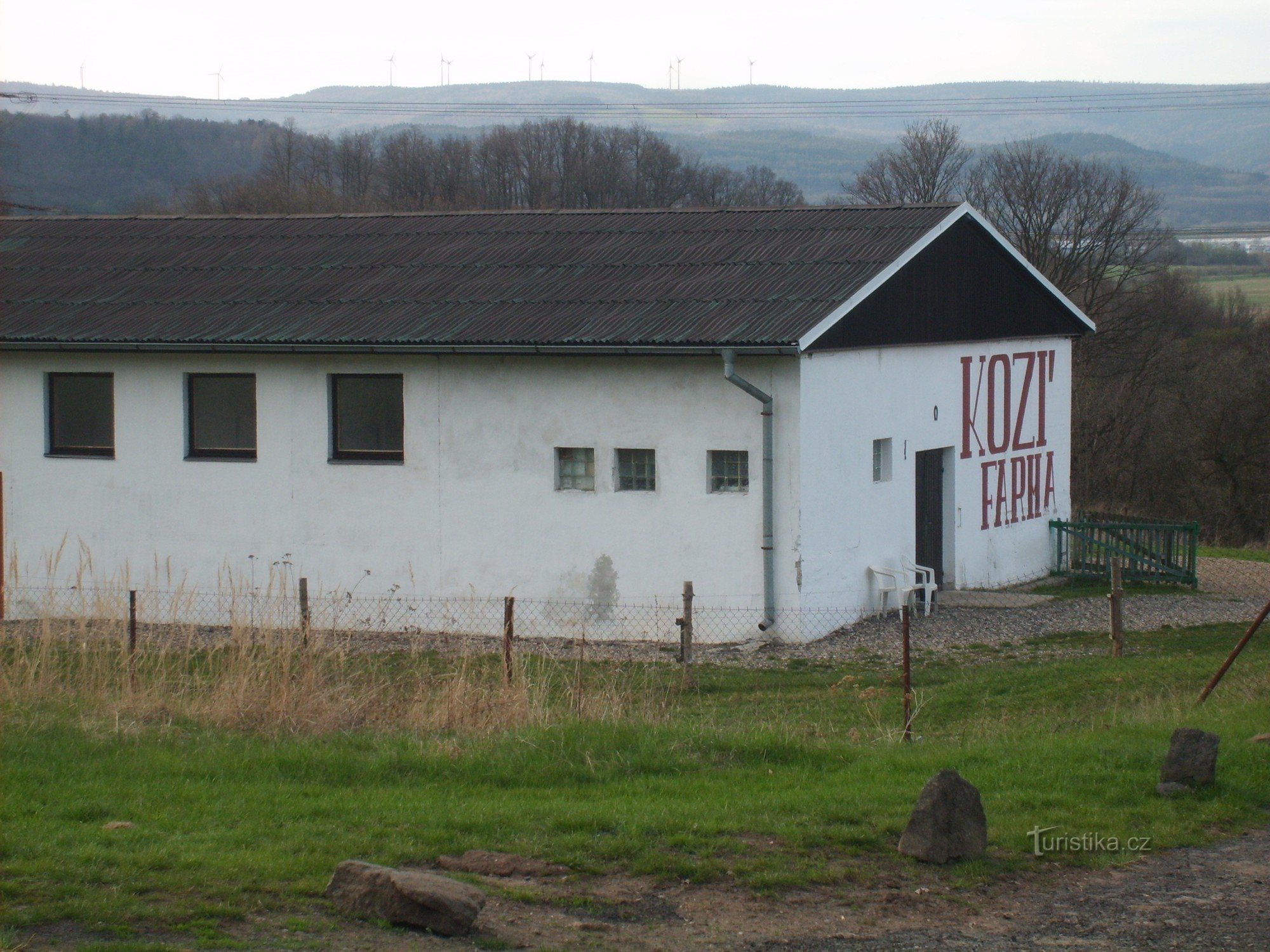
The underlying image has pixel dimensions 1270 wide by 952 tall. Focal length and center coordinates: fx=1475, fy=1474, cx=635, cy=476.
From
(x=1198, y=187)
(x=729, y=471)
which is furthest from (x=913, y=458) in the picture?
(x=1198, y=187)

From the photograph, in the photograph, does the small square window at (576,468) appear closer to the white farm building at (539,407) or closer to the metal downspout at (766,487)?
the white farm building at (539,407)

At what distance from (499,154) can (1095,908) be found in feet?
231

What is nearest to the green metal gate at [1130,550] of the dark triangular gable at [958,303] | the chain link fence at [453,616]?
the dark triangular gable at [958,303]

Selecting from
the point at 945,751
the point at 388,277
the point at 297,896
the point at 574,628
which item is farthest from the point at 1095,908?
the point at 388,277

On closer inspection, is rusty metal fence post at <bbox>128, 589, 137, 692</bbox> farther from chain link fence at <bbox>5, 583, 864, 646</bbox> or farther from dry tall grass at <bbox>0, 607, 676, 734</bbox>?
chain link fence at <bbox>5, 583, 864, 646</bbox>

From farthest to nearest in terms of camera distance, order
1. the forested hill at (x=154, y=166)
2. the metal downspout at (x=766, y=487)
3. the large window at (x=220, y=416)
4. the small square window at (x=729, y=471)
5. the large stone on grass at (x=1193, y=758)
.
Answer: the forested hill at (x=154, y=166) → the large window at (x=220, y=416) → the small square window at (x=729, y=471) → the metal downspout at (x=766, y=487) → the large stone on grass at (x=1193, y=758)

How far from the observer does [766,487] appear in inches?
621

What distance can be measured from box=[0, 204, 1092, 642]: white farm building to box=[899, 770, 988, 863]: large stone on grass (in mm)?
8668

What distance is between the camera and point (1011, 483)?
20859 mm

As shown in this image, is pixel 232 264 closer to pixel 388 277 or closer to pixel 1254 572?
pixel 388 277

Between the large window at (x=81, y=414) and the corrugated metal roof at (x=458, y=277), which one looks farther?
the large window at (x=81, y=414)

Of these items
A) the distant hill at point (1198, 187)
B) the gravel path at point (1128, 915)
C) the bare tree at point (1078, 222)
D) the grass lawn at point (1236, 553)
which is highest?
the distant hill at point (1198, 187)

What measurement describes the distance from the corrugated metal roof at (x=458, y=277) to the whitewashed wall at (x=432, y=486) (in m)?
0.45

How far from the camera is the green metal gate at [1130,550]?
21062mm
